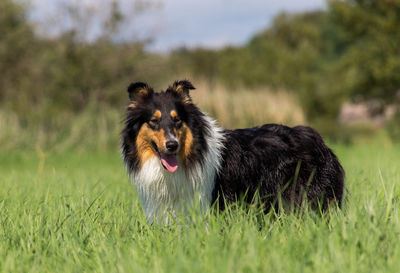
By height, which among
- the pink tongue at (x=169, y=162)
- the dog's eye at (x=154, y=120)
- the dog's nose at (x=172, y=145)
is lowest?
the pink tongue at (x=169, y=162)

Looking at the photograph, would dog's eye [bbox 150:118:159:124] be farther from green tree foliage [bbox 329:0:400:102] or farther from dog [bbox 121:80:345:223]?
green tree foliage [bbox 329:0:400:102]

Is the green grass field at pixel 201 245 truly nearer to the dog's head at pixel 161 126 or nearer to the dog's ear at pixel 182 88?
the dog's head at pixel 161 126

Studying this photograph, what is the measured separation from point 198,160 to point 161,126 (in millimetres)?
470

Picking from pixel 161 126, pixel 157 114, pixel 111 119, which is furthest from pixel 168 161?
pixel 111 119

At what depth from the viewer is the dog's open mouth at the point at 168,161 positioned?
405 centimetres

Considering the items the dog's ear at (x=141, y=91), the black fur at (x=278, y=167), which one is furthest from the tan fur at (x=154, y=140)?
the black fur at (x=278, y=167)

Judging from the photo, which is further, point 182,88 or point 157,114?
point 182,88

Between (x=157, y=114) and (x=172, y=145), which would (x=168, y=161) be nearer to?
(x=172, y=145)

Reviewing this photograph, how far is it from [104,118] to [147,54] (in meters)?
5.30

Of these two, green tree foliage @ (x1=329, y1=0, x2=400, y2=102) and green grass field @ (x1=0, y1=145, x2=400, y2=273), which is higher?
green tree foliage @ (x1=329, y1=0, x2=400, y2=102)

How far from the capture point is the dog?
13.4 ft

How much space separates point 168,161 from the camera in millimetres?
4090

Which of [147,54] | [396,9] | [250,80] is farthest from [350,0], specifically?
[250,80]

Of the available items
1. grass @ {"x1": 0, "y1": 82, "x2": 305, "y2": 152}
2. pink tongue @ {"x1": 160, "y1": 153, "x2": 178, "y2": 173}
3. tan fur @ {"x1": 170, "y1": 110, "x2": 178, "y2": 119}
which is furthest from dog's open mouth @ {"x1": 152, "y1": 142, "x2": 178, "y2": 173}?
grass @ {"x1": 0, "y1": 82, "x2": 305, "y2": 152}
